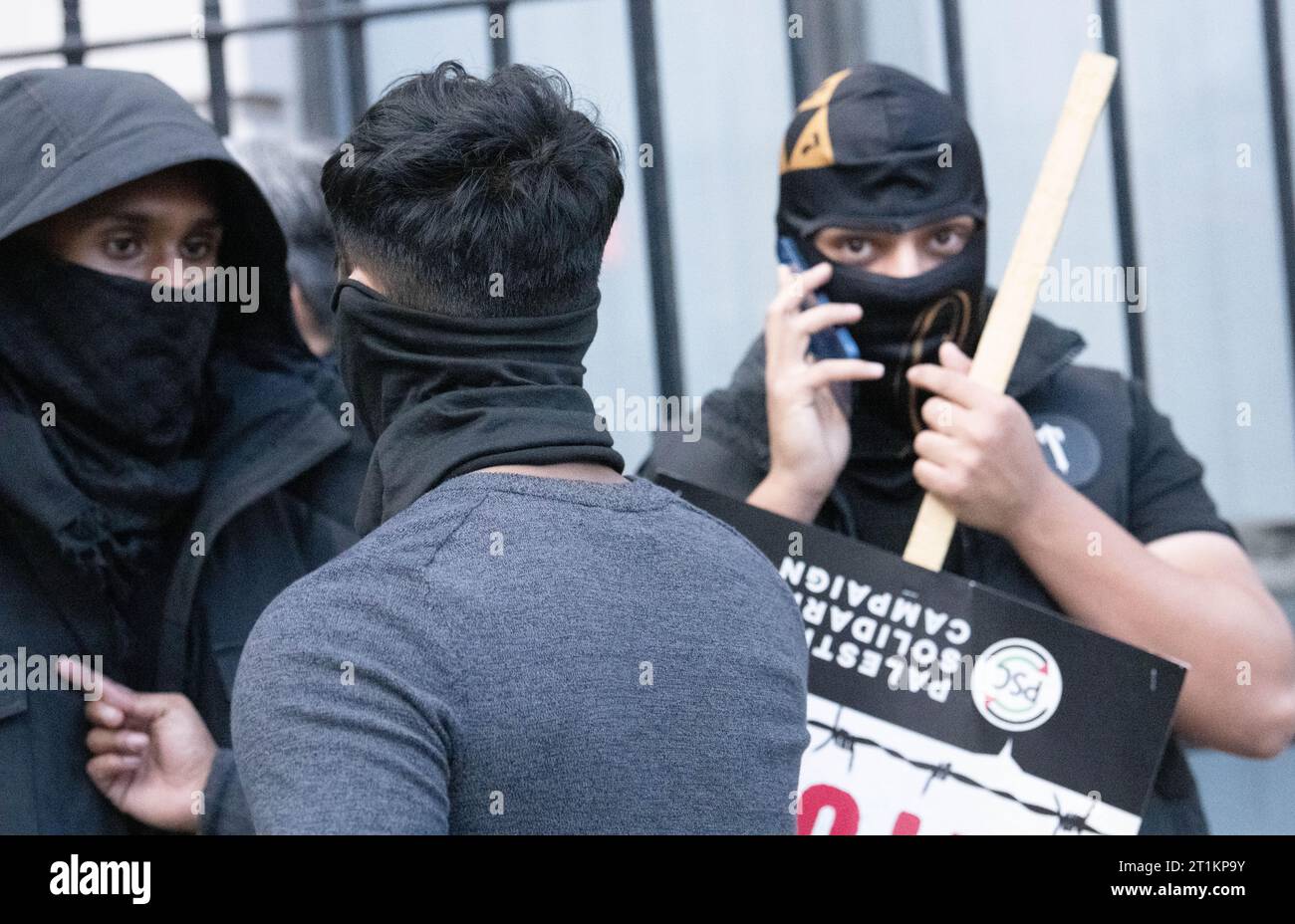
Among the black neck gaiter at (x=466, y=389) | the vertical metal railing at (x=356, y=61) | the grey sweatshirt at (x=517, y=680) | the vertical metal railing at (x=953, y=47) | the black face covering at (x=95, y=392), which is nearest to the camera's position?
the grey sweatshirt at (x=517, y=680)

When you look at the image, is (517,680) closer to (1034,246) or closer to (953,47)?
(1034,246)

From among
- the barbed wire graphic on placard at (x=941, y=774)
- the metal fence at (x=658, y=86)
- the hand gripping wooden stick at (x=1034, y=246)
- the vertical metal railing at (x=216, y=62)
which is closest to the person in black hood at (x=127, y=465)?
the vertical metal railing at (x=216, y=62)

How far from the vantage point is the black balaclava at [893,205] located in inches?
88.4

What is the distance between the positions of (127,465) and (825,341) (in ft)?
3.41

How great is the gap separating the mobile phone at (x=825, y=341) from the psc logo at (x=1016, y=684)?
0.50 meters

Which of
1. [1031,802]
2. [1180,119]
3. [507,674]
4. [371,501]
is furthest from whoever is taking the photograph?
[1180,119]

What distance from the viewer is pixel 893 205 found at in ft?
7.41

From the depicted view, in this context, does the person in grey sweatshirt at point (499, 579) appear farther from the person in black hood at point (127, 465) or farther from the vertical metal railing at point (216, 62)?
the vertical metal railing at point (216, 62)

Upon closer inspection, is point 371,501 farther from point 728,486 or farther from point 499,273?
point 728,486
